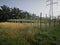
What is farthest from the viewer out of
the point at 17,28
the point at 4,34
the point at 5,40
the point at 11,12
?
the point at 11,12

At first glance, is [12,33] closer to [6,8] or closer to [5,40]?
[5,40]

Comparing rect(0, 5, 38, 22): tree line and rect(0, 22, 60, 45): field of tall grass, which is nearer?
rect(0, 22, 60, 45): field of tall grass

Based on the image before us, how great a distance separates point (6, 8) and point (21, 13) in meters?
5.19

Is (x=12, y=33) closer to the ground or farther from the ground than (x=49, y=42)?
farther from the ground

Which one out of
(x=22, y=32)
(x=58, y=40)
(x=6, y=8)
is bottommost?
(x=58, y=40)

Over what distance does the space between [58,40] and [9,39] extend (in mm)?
3455

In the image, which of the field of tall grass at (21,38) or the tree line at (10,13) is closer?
the field of tall grass at (21,38)

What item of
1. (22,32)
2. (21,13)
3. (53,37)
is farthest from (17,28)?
(21,13)

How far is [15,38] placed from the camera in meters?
7.91

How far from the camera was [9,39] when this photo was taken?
25.0 ft

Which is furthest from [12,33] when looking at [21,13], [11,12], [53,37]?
[21,13]

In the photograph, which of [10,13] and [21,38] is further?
[10,13]

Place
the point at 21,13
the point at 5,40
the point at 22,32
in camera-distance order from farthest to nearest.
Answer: the point at 21,13 → the point at 22,32 → the point at 5,40

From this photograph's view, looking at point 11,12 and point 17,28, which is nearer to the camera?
point 17,28
